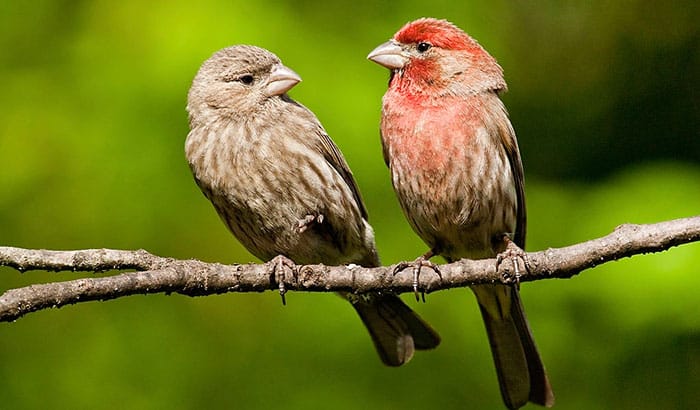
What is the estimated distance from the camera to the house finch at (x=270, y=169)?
4.91 meters

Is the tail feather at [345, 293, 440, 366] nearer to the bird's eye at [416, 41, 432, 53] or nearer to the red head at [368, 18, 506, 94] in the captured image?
the red head at [368, 18, 506, 94]

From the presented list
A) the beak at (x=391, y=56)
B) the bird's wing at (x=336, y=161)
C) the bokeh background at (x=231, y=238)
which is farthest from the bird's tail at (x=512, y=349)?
the beak at (x=391, y=56)

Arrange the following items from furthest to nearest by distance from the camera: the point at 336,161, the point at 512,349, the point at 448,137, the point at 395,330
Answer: the point at 512,349 → the point at 395,330 → the point at 336,161 → the point at 448,137

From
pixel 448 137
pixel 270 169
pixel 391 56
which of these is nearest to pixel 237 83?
pixel 270 169

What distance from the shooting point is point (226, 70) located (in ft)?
16.8

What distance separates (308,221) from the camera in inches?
196

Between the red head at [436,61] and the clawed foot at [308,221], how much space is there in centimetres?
65

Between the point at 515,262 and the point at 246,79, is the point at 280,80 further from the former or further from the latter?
the point at 515,262

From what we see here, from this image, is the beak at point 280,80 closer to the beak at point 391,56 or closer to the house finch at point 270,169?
the house finch at point 270,169

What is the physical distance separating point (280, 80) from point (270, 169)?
385 mm

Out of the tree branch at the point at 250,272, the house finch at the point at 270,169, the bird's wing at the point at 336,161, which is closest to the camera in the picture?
the tree branch at the point at 250,272

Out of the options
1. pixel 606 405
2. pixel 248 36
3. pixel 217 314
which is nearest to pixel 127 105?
pixel 248 36

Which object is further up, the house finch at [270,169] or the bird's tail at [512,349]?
the house finch at [270,169]

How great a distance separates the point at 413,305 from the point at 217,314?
1031mm
